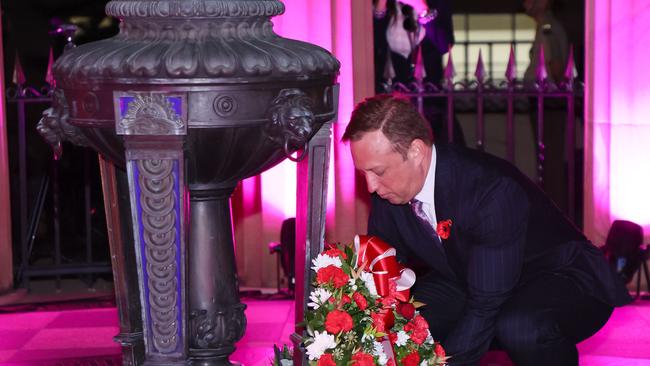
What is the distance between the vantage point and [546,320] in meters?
3.36

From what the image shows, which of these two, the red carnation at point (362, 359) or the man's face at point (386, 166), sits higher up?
the man's face at point (386, 166)

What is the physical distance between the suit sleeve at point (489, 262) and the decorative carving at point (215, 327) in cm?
76

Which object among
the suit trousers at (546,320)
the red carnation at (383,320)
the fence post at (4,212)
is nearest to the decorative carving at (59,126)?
the red carnation at (383,320)

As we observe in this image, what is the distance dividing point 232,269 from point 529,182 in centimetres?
96

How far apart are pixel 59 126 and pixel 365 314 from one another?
104 cm

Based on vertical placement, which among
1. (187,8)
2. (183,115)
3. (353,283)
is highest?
(187,8)

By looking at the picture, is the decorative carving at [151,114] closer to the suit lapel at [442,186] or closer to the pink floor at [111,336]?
the suit lapel at [442,186]

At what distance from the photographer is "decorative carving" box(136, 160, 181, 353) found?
3.39 m

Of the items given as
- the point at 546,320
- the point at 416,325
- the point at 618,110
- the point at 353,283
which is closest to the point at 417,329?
the point at 416,325

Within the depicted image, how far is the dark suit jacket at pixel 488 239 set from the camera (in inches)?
131

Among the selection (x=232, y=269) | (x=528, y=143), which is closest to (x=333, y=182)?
(x=232, y=269)

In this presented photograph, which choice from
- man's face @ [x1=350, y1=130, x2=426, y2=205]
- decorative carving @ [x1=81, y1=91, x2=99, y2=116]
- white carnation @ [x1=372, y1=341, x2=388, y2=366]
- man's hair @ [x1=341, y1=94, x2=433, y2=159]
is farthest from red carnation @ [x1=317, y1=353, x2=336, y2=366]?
decorative carving @ [x1=81, y1=91, x2=99, y2=116]

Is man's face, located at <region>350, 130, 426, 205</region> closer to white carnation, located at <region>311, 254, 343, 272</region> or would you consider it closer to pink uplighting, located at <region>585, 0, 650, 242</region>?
white carnation, located at <region>311, 254, 343, 272</region>

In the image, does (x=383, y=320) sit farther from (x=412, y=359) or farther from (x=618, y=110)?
(x=618, y=110)
